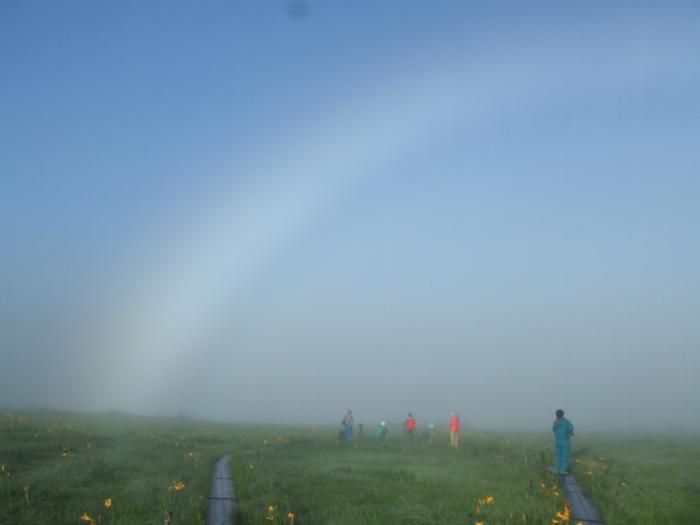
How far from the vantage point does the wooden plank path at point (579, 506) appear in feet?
44.9

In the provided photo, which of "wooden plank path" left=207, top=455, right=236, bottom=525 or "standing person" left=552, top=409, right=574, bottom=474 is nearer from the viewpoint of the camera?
"wooden plank path" left=207, top=455, right=236, bottom=525

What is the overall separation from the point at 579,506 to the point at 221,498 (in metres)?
9.16

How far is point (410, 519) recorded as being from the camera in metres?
13.1

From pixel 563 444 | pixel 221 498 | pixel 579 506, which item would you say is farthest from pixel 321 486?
pixel 563 444

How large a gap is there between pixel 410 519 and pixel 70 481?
1013cm

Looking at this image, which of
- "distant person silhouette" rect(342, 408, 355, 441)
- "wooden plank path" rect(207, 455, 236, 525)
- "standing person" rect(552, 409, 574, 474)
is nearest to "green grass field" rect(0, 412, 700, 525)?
"wooden plank path" rect(207, 455, 236, 525)

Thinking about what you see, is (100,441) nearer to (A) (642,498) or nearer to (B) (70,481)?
(B) (70,481)

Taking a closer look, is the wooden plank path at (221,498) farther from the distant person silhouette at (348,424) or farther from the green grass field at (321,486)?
the distant person silhouette at (348,424)

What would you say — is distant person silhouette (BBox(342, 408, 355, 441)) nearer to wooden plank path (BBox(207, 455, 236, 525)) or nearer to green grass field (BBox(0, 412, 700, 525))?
green grass field (BBox(0, 412, 700, 525))

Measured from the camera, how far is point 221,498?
53.3 feet

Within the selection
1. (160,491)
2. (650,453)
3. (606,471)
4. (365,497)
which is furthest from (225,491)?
(650,453)

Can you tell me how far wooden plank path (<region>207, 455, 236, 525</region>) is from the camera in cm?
1396

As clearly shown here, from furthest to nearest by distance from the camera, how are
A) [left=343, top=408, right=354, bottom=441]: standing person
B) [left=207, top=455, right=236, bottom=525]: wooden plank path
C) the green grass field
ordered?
[left=343, top=408, right=354, bottom=441]: standing person < [left=207, top=455, right=236, bottom=525]: wooden plank path < the green grass field

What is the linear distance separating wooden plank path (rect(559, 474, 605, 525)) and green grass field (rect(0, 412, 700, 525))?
10.9 inches
